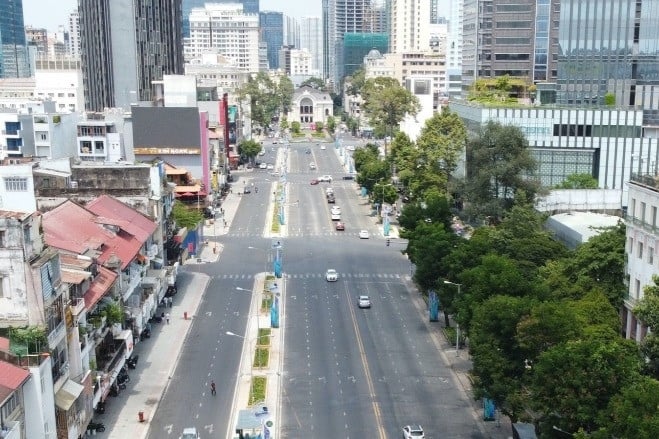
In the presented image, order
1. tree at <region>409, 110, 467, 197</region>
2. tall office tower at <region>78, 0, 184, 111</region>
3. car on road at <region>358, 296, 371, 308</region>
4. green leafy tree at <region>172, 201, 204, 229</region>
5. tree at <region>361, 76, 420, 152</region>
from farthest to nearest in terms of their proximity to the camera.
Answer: tall office tower at <region>78, 0, 184, 111</region> → tree at <region>361, 76, 420, 152</region> → tree at <region>409, 110, 467, 197</region> → green leafy tree at <region>172, 201, 204, 229</region> → car on road at <region>358, 296, 371, 308</region>

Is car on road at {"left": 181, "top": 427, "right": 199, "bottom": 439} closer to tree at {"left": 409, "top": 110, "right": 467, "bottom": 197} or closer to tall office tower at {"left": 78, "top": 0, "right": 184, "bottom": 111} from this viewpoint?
tree at {"left": 409, "top": 110, "right": 467, "bottom": 197}

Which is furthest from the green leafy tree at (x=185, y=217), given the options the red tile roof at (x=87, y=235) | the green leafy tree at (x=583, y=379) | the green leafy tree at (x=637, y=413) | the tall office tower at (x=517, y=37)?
the tall office tower at (x=517, y=37)

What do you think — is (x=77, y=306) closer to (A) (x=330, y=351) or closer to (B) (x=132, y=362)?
(B) (x=132, y=362)

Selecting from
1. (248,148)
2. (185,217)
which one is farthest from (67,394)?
(248,148)

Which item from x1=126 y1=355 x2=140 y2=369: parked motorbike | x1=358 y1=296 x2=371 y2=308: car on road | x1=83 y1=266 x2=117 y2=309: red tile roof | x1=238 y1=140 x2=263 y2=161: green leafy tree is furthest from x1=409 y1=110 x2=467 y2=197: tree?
x1=238 y1=140 x2=263 y2=161: green leafy tree

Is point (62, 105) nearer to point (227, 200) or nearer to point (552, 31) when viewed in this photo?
point (227, 200)

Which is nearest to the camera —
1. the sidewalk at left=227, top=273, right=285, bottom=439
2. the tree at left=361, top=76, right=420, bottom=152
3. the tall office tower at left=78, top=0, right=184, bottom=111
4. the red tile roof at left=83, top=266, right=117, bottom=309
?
the sidewalk at left=227, top=273, right=285, bottom=439
